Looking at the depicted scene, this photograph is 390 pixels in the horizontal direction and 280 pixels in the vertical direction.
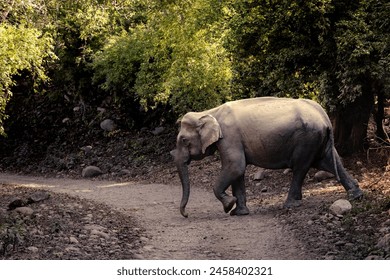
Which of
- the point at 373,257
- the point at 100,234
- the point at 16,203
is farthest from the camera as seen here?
the point at 16,203

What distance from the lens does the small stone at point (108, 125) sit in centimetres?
3222

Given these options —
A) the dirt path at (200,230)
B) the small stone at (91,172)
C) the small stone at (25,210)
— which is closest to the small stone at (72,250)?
the dirt path at (200,230)

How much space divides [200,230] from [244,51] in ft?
24.4

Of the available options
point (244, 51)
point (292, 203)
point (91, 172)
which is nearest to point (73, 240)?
point (292, 203)

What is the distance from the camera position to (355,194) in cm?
1479

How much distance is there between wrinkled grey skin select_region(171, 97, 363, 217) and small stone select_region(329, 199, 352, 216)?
1308mm

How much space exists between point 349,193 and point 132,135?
56.3 feet

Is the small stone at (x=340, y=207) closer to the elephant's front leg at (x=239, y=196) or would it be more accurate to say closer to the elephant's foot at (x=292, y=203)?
the elephant's foot at (x=292, y=203)

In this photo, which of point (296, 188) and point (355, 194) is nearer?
point (355, 194)

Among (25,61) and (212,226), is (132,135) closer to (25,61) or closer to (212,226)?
(25,61)

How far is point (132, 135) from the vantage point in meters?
31.2

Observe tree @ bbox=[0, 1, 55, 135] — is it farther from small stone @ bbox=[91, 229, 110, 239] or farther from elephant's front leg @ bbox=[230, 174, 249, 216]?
small stone @ bbox=[91, 229, 110, 239]

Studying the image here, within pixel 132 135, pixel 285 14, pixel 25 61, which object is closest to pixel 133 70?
pixel 132 135

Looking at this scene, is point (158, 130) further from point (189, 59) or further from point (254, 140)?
point (254, 140)
